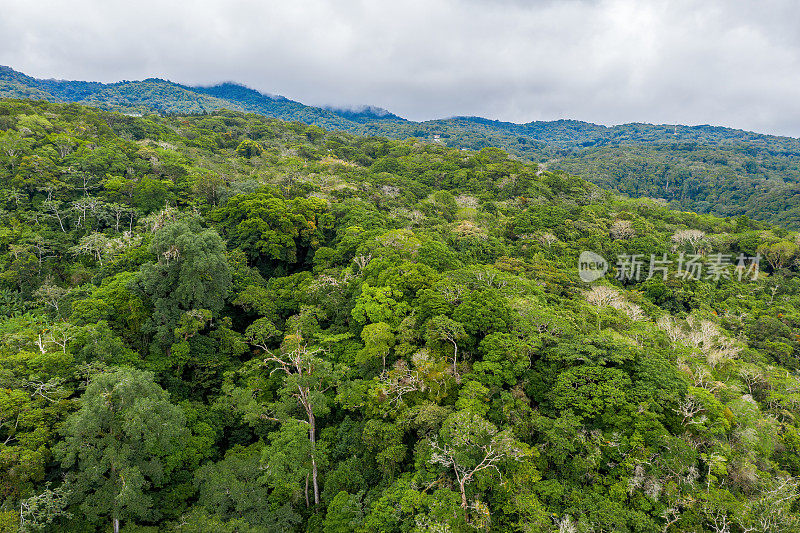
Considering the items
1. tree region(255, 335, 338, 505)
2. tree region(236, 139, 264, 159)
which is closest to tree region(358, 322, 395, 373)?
tree region(255, 335, 338, 505)

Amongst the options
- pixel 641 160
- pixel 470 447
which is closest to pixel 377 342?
pixel 470 447

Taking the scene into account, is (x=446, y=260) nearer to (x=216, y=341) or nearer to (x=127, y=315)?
(x=216, y=341)

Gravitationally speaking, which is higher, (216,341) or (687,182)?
(687,182)

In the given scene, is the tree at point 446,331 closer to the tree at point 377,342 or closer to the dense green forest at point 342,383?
the dense green forest at point 342,383

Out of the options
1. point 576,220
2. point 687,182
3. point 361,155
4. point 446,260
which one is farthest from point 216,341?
Result: point 687,182

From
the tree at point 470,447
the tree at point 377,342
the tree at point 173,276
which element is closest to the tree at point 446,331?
the tree at point 377,342

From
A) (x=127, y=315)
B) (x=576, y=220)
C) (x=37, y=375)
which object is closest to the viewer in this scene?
(x=37, y=375)
